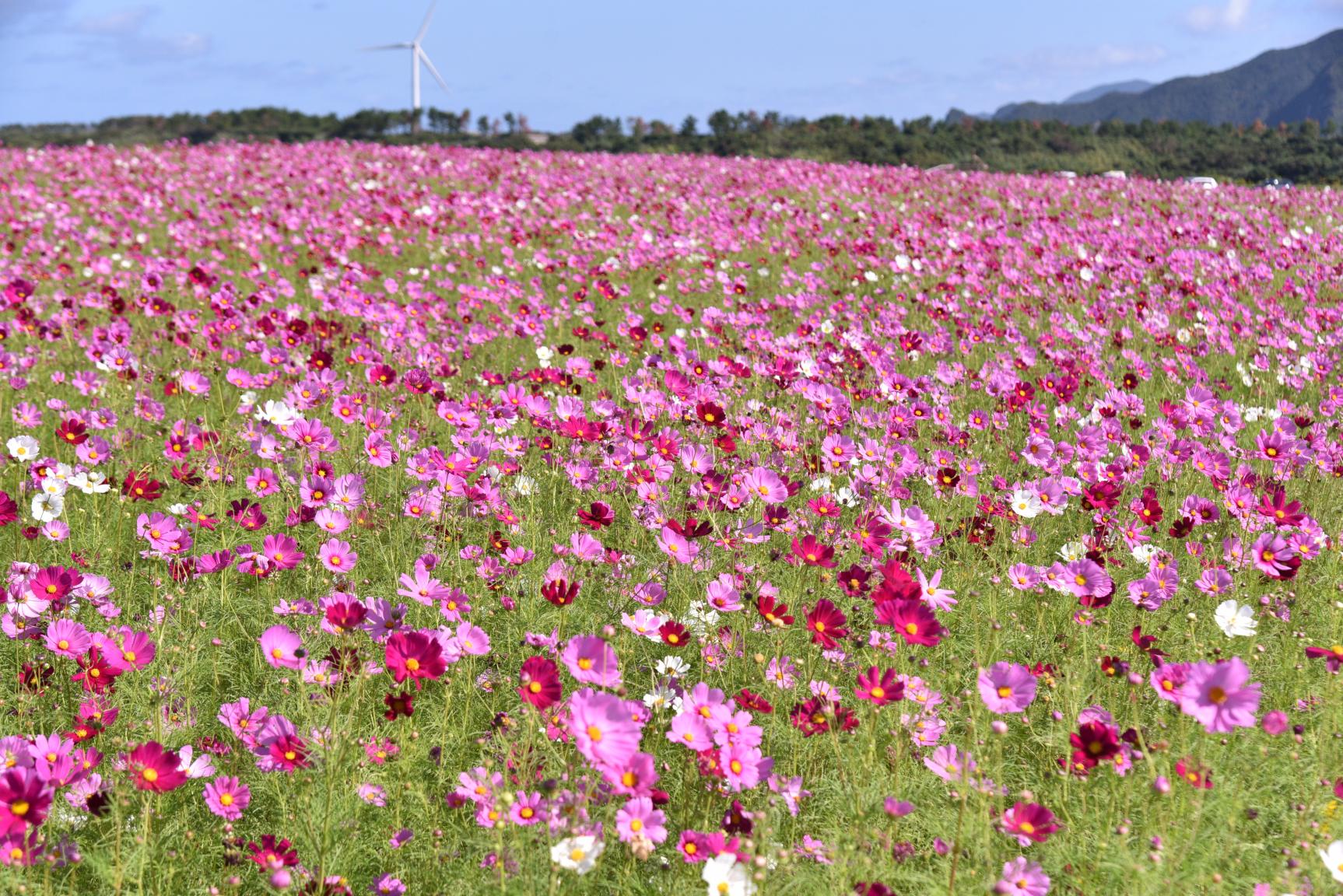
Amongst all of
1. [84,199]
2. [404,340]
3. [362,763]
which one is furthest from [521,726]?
[84,199]

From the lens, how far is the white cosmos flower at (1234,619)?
233cm

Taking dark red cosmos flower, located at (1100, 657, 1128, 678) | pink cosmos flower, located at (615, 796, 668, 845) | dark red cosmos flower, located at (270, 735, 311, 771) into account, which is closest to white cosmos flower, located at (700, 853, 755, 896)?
pink cosmos flower, located at (615, 796, 668, 845)

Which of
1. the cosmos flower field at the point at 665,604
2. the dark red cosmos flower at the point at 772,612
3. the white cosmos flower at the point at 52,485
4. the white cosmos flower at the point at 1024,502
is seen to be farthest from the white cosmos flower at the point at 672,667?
the white cosmos flower at the point at 52,485

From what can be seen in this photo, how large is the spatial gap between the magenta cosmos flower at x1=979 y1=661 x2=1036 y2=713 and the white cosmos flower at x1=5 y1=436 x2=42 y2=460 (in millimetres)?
3630

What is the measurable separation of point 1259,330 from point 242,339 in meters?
6.83

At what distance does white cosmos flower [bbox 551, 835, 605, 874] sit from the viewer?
61.7 inches

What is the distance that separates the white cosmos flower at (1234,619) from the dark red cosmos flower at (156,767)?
242 centimetres

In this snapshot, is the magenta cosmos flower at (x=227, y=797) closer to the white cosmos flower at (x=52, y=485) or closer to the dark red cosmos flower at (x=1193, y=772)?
the white cosmos flower at (x=52, y=485)

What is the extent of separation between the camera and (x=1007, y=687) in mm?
1815

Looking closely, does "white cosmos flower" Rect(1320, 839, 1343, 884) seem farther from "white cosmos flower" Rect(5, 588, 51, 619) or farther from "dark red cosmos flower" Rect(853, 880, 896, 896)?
"white cosmos flower" Rect(5, 588, 51, 619)

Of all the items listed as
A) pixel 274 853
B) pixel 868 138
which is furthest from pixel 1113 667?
pixel 868 138

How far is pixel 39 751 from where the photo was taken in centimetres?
181

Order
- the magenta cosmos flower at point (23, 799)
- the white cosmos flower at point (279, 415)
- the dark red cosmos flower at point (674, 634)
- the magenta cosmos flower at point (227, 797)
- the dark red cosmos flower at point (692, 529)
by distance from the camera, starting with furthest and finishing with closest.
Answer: the white cosmos flower at point (279, 415), the dark red cosmos flower at point (692, 529), the dark red cosmos flower at point (674, 634), the magenta cosmos flower at point (227, 797), the magenta cosmos flower at point (23, 799)

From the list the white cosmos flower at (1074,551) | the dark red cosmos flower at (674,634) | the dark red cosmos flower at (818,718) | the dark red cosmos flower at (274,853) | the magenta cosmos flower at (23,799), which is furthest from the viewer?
the white cosmos flower at (1074,551)
